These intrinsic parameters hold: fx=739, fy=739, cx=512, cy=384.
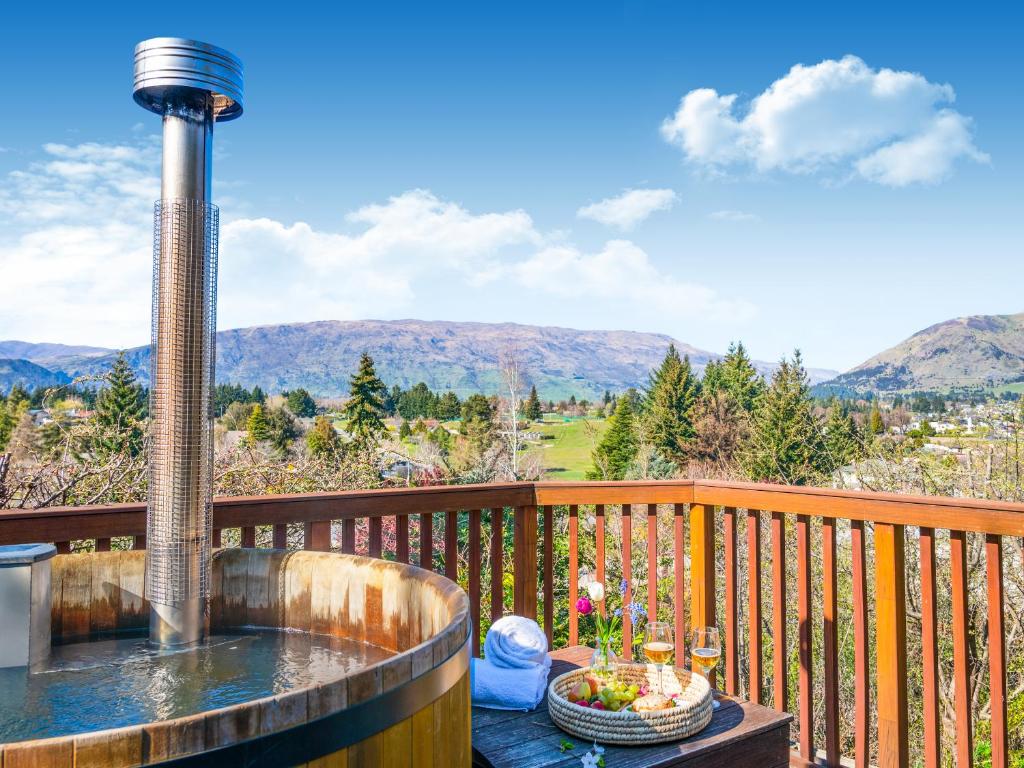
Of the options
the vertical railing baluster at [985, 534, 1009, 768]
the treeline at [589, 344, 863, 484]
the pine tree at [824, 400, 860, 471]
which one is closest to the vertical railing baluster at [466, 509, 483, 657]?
the vertical railing baluster at [985, 534, 1009, 768]

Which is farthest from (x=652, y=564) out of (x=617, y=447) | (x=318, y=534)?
(x=617, y=447)

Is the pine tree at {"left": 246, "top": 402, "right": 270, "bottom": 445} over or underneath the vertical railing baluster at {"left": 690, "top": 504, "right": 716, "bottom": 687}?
over

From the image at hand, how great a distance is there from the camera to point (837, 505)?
8.64 feet

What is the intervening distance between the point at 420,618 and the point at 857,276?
1628 inches

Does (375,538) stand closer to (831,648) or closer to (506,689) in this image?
(506,689)

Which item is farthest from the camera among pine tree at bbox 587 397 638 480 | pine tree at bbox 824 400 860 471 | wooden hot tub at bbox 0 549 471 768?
pine tree at bbox 587 397 638 480

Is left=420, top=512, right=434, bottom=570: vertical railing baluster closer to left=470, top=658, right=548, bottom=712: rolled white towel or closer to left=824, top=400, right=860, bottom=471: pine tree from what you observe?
left=470, top=658, right=548, bottom=712: rolled white towel

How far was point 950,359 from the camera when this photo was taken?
131ft

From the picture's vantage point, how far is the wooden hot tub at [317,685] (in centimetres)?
98

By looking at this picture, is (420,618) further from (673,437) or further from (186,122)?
(673,437)

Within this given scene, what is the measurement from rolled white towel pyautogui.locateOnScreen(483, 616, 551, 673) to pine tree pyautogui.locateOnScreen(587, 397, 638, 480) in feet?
87.6

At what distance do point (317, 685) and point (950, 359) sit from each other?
45.6 meters

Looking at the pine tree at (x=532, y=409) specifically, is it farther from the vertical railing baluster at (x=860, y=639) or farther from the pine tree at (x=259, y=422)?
the vertical railing baluster at (x=860, y=639)

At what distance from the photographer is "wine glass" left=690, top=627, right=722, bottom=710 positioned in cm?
203
